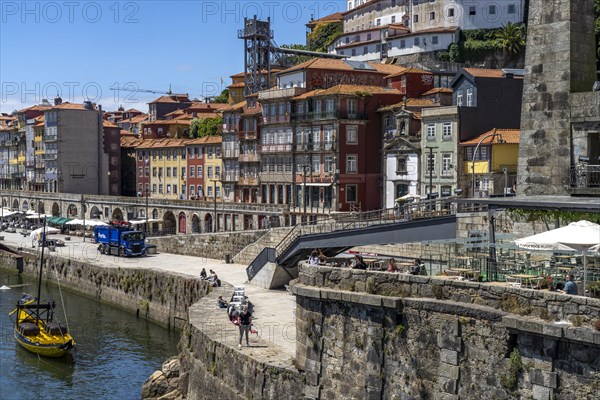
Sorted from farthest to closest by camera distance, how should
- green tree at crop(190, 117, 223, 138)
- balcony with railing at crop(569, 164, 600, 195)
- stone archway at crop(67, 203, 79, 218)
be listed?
stone archway at crop(67, 203, 79, 218)
green tree at crop(190, 117, 223, 138)
balcony with railing at crop(569, 164, 600, 195)

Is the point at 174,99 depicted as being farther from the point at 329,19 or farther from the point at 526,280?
the point at 526,280

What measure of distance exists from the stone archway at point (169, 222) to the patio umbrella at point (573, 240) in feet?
223

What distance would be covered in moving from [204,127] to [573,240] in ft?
280

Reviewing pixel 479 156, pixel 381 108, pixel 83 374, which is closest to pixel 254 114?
pixel 381 108

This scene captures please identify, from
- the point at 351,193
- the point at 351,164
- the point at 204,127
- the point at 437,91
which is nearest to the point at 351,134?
the point at 351,164

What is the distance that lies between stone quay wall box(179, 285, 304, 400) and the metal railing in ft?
32.4

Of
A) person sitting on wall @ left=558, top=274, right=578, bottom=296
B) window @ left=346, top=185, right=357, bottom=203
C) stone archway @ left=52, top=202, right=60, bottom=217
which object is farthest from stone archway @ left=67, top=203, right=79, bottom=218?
person sitting on wall @ left=558, top=274, right=578, bottom=296

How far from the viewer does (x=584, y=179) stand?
2444 centimetres

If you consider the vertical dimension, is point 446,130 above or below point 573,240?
above

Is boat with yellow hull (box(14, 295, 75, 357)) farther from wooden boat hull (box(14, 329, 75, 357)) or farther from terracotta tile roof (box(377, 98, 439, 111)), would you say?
terracotta tile roof (box(377, 98, 439, 111))

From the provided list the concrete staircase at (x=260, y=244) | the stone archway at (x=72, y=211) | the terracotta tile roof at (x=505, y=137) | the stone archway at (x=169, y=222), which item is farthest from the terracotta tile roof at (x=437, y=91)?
the stone archway at (x=72, y=211)

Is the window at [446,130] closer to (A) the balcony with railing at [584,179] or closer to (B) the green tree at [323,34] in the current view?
(A) the balcony with railing at [584,179]

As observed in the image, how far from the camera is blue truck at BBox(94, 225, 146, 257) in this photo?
208 ft

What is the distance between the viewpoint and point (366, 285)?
20.6 metres
